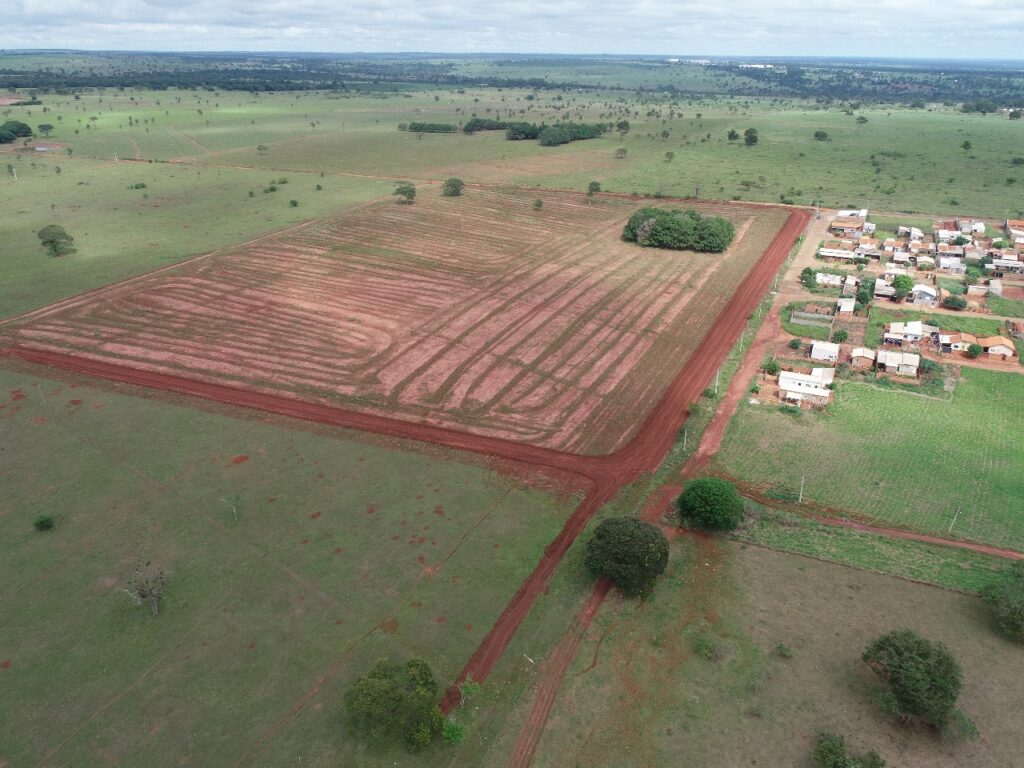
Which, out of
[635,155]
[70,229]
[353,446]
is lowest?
[353,446]

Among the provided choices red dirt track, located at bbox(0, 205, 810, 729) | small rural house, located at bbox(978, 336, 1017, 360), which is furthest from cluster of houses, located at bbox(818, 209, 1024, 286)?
red dirt track, located at bbox(0, 205, 810, 729)

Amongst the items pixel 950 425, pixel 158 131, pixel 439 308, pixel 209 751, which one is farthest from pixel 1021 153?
A: pixel 158 131

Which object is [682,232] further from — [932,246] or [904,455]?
[904,455]

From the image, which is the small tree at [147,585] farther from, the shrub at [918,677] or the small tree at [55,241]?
the small tree at [55,241]

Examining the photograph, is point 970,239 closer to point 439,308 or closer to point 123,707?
point 439,308

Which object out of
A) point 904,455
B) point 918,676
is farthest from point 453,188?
point 918,676
